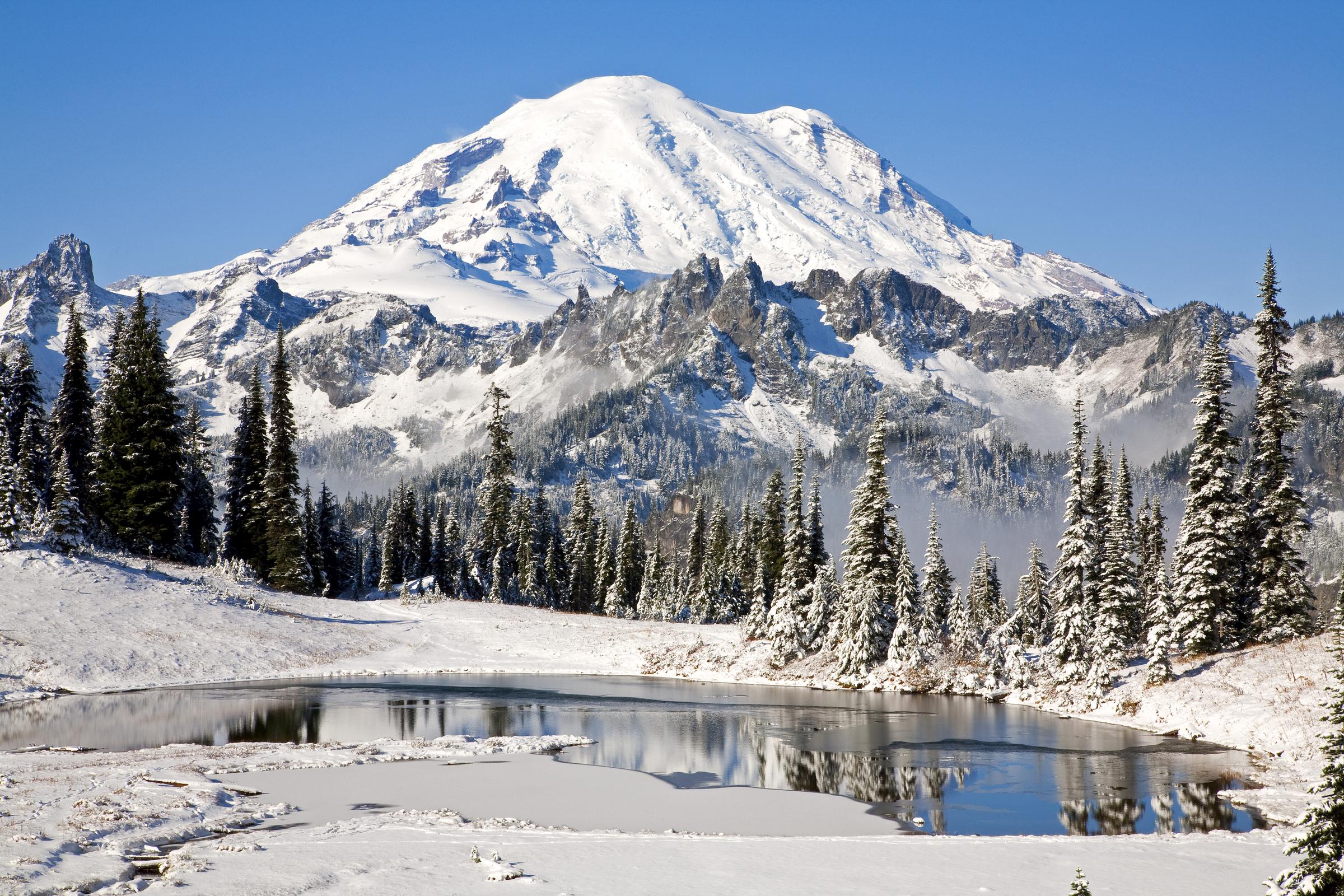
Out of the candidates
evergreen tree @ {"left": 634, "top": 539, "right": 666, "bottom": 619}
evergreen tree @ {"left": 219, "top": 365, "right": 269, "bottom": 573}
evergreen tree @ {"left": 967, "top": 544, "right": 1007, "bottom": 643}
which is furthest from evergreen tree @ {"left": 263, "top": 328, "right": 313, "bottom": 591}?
evergreen tree @ {"left": 967, "top": 544, "right": 1007, "bottom": 643}

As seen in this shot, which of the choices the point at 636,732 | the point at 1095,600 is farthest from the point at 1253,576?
the point at 636,732

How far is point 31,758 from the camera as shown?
92.1ft

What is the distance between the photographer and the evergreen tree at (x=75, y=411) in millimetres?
79188

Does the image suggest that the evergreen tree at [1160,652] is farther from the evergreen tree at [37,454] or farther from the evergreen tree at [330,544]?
the evergreen tree at [330,544]

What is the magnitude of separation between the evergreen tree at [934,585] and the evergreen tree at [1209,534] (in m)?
14.1

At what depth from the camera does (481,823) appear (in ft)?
78.6

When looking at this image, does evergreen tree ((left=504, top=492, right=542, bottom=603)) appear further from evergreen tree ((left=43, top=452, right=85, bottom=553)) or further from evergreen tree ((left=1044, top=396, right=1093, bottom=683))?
evergreen tree ((left=1044, top=396, right=1093, bottom=683))

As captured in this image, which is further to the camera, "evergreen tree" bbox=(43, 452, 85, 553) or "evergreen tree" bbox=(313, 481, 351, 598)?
"evergreen tree" bbox=(313, 481, 351, 598)

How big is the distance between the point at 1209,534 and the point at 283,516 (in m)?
62.7

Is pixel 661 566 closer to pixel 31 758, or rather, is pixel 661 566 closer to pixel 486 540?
pixel 486 540

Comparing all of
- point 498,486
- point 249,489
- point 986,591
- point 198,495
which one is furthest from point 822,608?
point 198,495

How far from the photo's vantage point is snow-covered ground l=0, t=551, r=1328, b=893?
1916 centimetres

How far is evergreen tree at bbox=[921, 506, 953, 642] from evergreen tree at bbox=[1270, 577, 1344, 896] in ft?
150

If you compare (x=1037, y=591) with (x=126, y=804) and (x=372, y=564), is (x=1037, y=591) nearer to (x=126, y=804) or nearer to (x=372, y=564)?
(x=126, y=804)
